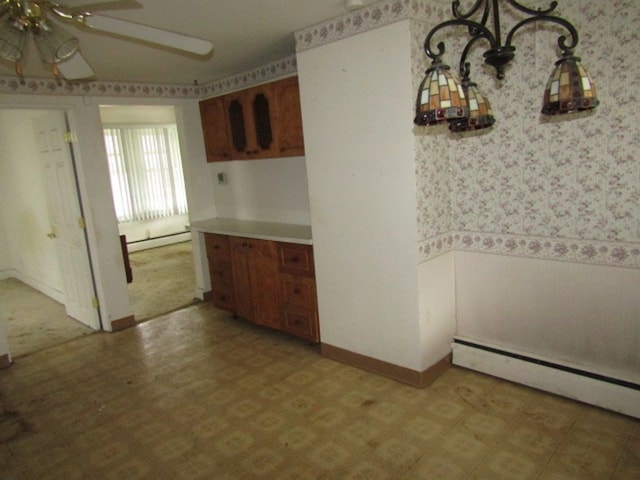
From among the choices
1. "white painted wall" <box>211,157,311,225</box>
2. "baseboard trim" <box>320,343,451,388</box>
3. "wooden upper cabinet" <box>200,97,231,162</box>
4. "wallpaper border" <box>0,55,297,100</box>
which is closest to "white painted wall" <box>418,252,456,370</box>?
"baseboard trim" <box>320,343,451,388</box>

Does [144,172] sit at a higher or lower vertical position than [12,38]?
lower

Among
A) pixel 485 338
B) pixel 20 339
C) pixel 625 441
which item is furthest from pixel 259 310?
pixel 625 441

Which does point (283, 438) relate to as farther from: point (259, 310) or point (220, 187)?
point (220, 187)

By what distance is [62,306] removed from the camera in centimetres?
519

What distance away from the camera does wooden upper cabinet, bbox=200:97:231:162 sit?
428cm

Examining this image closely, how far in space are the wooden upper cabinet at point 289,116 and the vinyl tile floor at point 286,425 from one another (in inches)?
62.7

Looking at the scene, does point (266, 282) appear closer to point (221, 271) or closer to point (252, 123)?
point (221, 271)

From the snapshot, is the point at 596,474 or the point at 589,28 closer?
the point at 596,474

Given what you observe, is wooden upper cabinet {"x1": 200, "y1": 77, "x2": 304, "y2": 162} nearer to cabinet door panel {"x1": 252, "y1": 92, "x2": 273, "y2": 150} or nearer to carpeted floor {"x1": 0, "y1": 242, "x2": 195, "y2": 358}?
cabinet door panel {"x1": 252, "y1": 92, "x2": 273, "y2": 150}

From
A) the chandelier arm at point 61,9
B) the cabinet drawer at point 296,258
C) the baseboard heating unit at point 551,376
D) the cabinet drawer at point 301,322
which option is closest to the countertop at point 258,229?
the cabinet drawer at point 296,258

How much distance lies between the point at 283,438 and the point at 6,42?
7.26ft

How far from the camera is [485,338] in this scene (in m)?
2.99

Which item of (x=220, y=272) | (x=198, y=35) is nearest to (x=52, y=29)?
(x=198, y=35)

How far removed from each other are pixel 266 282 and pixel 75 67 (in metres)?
2.13
